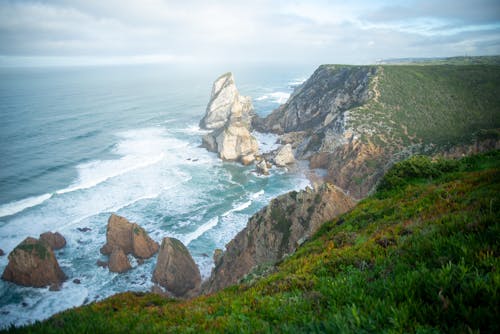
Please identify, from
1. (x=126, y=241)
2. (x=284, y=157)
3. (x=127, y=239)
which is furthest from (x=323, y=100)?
(x=126, y=241)

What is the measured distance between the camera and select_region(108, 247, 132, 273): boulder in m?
27.9

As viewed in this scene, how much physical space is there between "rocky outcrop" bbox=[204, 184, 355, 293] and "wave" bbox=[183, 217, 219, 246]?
1052cm

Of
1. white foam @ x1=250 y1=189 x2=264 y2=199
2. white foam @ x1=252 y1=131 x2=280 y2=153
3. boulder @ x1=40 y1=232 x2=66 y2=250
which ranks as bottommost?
boulder @ x1=40 y1=232 x2=66 y2=250

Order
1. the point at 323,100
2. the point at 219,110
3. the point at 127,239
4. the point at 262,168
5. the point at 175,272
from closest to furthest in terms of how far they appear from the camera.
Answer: the point at 175,272, the point at 127,239, the point at 262,168, the point at 323,100, the point at 219,110

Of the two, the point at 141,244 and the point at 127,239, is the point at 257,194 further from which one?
the point at 127,239

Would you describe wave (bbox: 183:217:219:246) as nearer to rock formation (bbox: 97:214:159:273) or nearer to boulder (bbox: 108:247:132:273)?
rock formation (bbox: 97:214:159:273)

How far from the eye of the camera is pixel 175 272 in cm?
2617

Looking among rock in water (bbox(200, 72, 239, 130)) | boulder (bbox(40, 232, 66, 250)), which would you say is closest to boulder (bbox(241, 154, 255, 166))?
rock in water (bbox(200, 72, 239, 130))

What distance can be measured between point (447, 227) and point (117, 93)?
145976 millimetres

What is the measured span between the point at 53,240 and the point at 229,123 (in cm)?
3870

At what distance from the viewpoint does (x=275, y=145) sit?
63.5m

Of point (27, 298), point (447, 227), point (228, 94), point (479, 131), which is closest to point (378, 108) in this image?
point (479, 131)

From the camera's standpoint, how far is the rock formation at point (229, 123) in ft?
182

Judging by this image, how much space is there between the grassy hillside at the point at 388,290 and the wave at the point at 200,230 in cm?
2461
